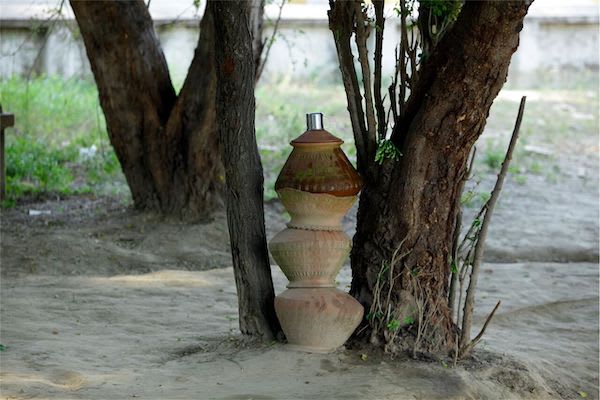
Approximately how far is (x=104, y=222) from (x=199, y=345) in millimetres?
3621

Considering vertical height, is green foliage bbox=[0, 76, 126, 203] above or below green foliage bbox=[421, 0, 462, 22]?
below

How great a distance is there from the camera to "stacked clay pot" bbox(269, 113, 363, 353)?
4.40 m

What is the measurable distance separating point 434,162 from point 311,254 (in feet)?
2.38

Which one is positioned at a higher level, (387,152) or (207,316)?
(387,152)

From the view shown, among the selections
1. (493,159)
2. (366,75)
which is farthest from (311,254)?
(493,159)

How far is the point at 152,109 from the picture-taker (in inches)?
322

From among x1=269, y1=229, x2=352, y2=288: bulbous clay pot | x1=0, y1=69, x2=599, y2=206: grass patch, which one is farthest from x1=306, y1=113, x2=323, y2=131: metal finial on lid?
x1=0, y1=69, x2=599, y2=206: grass patch

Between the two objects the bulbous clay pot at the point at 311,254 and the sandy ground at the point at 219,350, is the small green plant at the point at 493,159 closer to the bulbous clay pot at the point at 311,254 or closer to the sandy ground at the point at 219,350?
the sandy ground at the point at 219,350

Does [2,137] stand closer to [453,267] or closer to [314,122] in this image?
[314,122]

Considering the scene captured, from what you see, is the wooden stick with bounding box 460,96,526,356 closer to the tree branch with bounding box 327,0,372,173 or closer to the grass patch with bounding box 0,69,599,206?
the tree branch with bounding box 327,0,372,173

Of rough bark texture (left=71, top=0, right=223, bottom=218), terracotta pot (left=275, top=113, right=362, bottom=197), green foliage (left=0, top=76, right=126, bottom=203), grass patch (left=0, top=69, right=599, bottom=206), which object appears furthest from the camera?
grass patch (left=0, top=69, right=599, bottom=206)

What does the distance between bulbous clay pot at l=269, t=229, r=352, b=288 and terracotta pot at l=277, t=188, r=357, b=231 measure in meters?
0.04

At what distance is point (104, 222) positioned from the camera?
8.36m

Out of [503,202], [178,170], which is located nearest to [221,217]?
[178,170]
